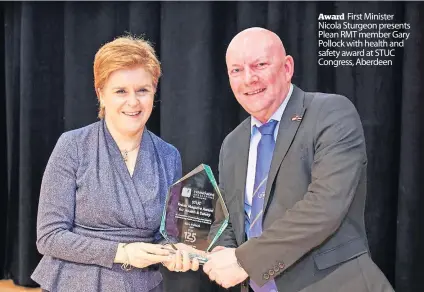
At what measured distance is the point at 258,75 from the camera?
1.70 metres

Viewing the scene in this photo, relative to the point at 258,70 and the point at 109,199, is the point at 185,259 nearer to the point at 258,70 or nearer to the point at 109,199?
the point at 109,199

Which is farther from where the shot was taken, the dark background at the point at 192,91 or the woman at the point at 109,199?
the dark background at the point at 192,91

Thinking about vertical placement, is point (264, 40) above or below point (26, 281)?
above

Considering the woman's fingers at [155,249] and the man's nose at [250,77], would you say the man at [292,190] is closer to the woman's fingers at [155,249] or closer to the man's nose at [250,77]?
the man's nose at [250,77]

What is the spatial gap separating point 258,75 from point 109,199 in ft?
1.93

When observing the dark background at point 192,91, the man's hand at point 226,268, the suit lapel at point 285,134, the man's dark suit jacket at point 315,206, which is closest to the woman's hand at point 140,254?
the man's hand at point 226,268

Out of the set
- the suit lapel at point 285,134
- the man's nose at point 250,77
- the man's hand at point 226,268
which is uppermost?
the man's nose at point 250,77

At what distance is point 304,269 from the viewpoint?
5.30 ft

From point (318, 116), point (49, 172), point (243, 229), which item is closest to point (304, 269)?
point (243, 229)

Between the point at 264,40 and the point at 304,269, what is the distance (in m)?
0.68

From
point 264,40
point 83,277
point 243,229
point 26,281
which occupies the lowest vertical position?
point 26,281

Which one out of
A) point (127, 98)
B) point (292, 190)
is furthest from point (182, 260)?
point (127, 98)

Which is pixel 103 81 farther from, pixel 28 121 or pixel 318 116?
pixel 28 121

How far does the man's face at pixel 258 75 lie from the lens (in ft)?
5.56
